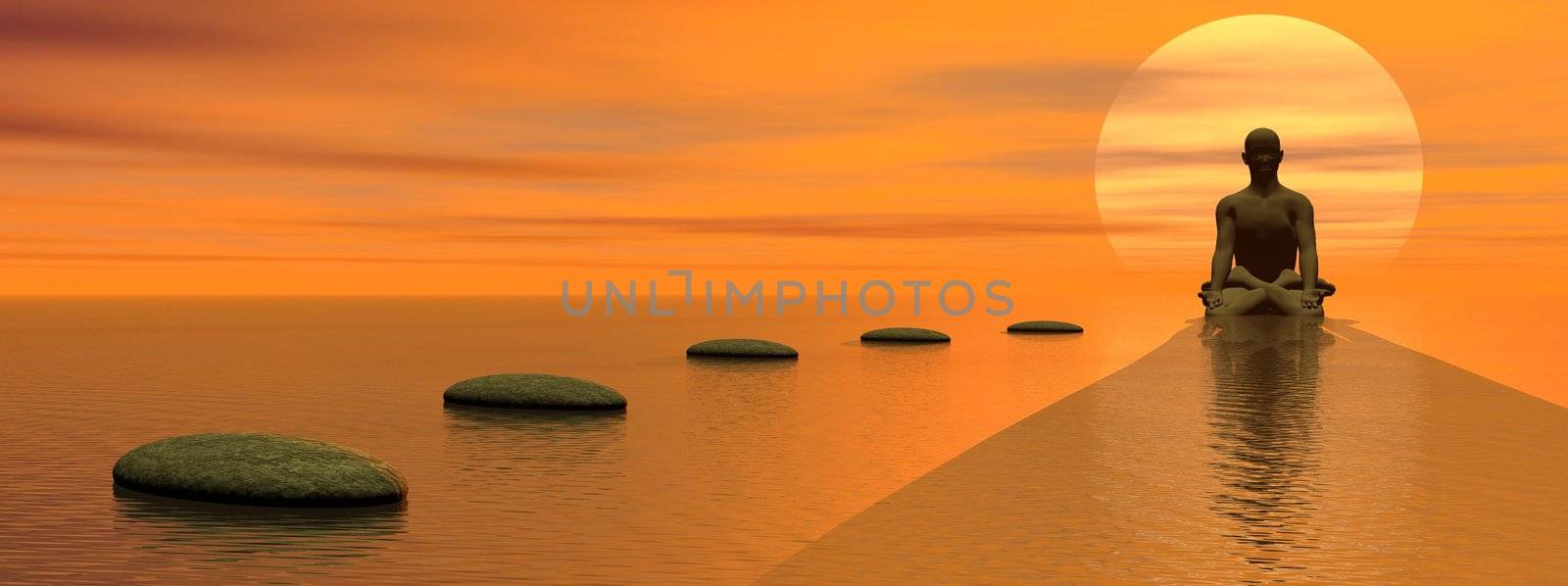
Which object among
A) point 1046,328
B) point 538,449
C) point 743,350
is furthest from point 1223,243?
point 1046,328

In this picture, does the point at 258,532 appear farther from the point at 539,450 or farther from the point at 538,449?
the point at 538,449

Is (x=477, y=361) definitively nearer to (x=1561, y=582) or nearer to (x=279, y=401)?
(x=279, y=401)

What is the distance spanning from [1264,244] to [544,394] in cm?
2660

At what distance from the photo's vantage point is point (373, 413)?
1385 inches

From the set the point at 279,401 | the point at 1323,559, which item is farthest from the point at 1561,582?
the point at 279,401

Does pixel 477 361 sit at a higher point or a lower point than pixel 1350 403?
higher

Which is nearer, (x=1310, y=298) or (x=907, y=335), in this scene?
(x=1310, y=298)

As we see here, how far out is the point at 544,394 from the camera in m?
33.5

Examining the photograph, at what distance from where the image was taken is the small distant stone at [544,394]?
3353 centimetres

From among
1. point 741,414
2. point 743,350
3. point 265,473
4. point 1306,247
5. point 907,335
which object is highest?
point 907,335

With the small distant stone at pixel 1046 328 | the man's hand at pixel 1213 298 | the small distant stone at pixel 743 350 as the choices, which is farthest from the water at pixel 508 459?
the small distant stone at pixel 1046 328

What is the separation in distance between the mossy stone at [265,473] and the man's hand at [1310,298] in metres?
37.1

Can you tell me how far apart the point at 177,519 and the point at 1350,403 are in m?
20.6

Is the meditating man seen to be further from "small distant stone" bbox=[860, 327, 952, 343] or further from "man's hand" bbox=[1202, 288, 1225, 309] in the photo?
"small distant stone" bbox=[860, 327, 952, 343]
